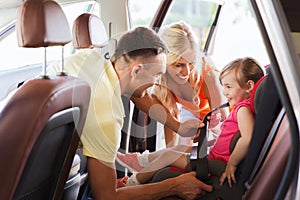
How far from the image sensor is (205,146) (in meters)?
2.36

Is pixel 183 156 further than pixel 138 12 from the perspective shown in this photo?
No

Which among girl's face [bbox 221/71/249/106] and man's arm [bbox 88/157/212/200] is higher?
girl's face [bbox 221/71/249/106]

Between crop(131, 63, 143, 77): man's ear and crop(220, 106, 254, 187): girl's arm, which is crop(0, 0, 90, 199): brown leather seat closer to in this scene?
crop(131, 63, 143, 77): man's ear

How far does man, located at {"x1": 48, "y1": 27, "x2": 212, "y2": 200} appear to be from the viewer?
231cm

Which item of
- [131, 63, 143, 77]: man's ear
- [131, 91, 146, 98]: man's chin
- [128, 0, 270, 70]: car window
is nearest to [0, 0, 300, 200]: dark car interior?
[131, 63, 143, 77]: man's ear

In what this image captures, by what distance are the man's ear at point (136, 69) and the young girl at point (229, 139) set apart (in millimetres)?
373

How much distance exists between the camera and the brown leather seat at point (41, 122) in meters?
1.99

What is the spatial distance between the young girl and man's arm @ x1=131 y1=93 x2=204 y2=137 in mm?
164

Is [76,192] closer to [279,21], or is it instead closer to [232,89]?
[232,89]

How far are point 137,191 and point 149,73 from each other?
0.48 meters

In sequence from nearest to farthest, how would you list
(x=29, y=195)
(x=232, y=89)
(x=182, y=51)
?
1. (x=29, y=195)
2. (x=232, y=89)
3. (x=182, y=51)

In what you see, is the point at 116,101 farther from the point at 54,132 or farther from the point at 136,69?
the point at 54,132

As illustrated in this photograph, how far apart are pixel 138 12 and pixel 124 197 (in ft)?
5.62

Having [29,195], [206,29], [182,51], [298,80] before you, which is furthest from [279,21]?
[206,29]
